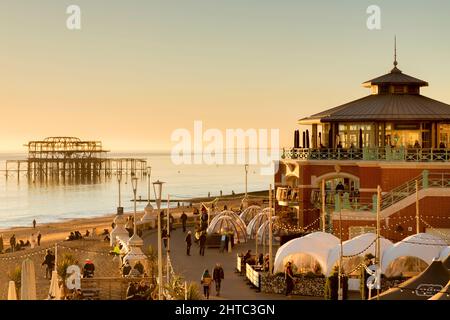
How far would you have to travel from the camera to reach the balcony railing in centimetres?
4150

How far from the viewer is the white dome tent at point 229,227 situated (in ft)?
149

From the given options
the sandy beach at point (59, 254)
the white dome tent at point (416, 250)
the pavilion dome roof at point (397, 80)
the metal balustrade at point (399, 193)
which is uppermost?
the pavilion dome roof at point (397, 80)


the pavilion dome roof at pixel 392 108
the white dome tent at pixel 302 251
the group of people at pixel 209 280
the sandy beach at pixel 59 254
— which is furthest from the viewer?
the pavilion dome roof at pixel 392 108

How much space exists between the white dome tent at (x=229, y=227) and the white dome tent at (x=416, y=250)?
1744 centimetres

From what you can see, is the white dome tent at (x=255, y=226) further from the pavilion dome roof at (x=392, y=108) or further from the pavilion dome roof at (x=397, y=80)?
the pavilion dome roof at (x=397, y=80)

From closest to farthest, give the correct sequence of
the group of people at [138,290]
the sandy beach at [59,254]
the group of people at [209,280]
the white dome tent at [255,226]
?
the group of people at [138,290]
the group of people at [209,280]
the sandy beach at [59,254]
the white dome tent at [255,226]

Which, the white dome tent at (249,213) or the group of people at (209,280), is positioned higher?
A: the white dome tent at (249,213)

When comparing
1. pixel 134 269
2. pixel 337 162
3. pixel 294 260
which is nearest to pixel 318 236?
pixel 294 260

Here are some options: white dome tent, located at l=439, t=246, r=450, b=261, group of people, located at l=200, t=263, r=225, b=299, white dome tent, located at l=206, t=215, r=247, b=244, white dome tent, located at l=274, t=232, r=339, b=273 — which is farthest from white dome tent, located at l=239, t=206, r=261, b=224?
white dome tent, located at l=439, t=246, r=450, b=261

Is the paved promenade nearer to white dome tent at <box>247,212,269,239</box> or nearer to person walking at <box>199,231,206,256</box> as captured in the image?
person walking at <box>199,231,206,256</box>

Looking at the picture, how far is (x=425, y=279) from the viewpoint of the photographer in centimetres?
2141

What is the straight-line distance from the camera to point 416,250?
28.7m

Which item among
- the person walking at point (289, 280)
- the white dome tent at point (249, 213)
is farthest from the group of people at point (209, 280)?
the white dome tent at point (249, 213)
